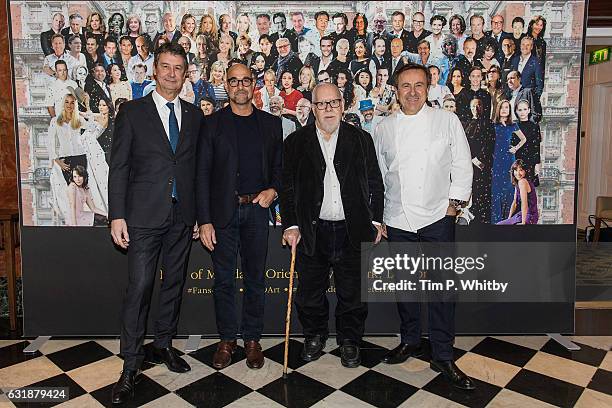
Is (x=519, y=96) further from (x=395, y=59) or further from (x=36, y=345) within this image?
(x=36, y=345)

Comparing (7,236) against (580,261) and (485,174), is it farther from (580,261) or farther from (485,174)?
(580,261)

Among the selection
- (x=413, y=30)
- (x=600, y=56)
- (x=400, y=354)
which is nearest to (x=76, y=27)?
(x=413, y=30)

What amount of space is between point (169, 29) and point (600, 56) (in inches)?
334

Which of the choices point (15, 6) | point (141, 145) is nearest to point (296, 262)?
point (141, 145)

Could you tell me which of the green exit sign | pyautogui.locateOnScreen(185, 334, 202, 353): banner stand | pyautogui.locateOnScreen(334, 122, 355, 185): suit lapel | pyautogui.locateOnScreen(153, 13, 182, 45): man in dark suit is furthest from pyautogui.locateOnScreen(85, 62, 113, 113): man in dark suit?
the green exit sign

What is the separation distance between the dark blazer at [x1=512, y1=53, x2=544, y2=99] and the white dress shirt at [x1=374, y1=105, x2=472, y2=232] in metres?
0.97

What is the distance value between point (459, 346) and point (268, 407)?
163cm

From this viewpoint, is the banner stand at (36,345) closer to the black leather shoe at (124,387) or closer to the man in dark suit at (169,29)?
the black leather shoe at (124,387)

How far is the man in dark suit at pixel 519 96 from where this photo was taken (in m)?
3.63

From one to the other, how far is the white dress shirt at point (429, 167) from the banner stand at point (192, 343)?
5.76 feet

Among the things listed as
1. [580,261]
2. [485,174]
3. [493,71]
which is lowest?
[580,261]

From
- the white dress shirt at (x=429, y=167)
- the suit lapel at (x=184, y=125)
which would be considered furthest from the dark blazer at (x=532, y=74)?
the suit lapel at (x=184, y=125)

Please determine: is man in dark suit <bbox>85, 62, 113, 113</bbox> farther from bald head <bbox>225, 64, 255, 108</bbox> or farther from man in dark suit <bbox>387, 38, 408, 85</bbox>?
man in dark suit <bbox>387, 38, 408, 85</bbox>

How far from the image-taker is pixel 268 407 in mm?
2740
